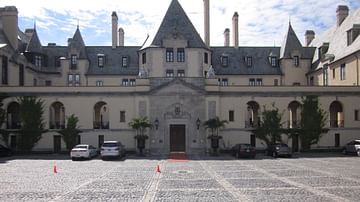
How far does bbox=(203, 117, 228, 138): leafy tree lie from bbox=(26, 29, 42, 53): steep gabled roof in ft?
84.3

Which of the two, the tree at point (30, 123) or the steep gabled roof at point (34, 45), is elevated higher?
the steep gabled roof at point (34, 45)

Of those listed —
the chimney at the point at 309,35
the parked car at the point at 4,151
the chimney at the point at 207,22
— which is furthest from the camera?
the chimney at the point at 309,35

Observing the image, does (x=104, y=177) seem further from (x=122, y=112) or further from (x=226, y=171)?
(x=122, y=112)

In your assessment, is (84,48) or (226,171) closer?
(226,171)

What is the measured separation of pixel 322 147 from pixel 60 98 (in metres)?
27.7

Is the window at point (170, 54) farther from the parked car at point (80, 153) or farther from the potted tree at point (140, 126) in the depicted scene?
the parked car at point (80, 153)

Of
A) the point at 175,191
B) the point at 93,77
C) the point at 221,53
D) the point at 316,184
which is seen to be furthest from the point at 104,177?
the point at 221,53

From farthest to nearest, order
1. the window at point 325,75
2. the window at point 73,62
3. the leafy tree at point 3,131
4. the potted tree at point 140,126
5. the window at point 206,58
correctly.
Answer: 1. the window at point 73,62
2. the window at point 325,75
3. the window at point 206,58
4. the leafy tree at point 3,131
5. the potted tree at point 140,126

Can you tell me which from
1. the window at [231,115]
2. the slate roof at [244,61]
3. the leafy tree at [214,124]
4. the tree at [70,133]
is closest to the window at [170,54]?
the window at [231,115]

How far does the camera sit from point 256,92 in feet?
161

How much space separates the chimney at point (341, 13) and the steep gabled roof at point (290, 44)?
563 centimetres

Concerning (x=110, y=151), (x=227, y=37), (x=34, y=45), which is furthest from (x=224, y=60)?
(x=110, y=151)

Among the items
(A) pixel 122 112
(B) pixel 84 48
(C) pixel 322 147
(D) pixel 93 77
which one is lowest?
(C) pixel 322 147

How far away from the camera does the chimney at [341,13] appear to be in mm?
58906
